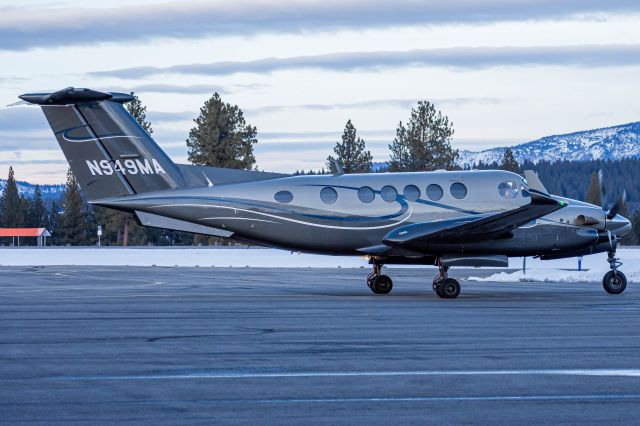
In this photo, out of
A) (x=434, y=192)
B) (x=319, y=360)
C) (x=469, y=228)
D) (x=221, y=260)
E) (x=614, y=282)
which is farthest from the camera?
(x=221, y=260)

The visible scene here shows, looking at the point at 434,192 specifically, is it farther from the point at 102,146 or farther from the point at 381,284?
the point at 102,146

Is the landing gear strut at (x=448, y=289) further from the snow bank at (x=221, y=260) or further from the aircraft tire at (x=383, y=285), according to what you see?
the snow bank at (x=221, y=260)

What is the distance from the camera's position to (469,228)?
25047mm

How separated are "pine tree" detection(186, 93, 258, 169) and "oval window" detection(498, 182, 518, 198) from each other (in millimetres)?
66900

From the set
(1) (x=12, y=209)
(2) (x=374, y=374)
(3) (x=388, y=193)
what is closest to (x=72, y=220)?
(1) (x=12, y=209)

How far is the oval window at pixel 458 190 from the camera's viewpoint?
26281mm

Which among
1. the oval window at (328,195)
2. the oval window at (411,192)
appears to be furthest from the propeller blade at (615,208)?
the oval window at (328,195)

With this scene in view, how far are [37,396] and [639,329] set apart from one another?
10136mm

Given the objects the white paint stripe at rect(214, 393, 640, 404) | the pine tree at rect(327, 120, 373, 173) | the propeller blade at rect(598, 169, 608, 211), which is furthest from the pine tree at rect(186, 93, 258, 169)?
the white paint stripe at rect(214, 393, 640, 404)

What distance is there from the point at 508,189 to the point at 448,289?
3.24m

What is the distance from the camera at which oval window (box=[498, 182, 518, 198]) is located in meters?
26.4

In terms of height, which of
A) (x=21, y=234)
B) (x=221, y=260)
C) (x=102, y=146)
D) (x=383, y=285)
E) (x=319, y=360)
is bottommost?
(x=21, y=234)

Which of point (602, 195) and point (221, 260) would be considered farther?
point (221, 260)

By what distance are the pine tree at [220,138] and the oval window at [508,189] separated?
66900mm
